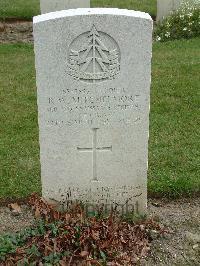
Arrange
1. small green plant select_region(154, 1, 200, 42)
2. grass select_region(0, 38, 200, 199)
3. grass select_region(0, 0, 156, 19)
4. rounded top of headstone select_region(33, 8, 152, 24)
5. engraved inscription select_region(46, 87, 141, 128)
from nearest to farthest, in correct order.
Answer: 1. rounded top of headstone select_region(33, 8, 152, 24)
2. engraved inscription select_region(46, 87, 141, 128)
3. grass select_region(0, 38, 200, 199)
4. small green plant select_region(154, 1, 200, 42)
5. grass select_region(0, 0, 156, 19)

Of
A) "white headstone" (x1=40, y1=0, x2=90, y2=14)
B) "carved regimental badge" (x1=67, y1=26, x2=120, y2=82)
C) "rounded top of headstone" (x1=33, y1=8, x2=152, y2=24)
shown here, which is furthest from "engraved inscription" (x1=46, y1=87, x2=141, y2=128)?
"white headstone" (x1=40, y1=0, x2=90, y2=14)

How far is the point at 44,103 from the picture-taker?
14.1 ft

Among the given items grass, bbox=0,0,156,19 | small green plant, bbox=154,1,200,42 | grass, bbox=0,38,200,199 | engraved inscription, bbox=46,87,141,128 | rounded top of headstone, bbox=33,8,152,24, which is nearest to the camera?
rounded top of headstone, bbox=33,8,152,24

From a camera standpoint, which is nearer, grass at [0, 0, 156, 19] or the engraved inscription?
the engraved inscription

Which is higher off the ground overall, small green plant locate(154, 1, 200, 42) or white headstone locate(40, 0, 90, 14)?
white headstone locate(40, 0, 90, 14)

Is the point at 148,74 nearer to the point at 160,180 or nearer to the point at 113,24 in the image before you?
the point at 113,24

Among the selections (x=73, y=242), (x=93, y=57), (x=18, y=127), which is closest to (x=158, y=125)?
(x=18, y=127)

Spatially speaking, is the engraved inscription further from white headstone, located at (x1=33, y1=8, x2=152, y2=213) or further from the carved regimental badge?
the carved regimental badge

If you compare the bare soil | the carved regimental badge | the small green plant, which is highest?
the small green plant

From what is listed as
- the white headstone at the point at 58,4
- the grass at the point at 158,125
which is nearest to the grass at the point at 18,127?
the grass at the point at 158,125

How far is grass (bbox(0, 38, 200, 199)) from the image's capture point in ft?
17.8

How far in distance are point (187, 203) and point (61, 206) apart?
1.24 meters

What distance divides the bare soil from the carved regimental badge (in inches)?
56.6

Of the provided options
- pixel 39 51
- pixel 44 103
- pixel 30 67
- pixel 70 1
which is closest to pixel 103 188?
pixel 44 103
